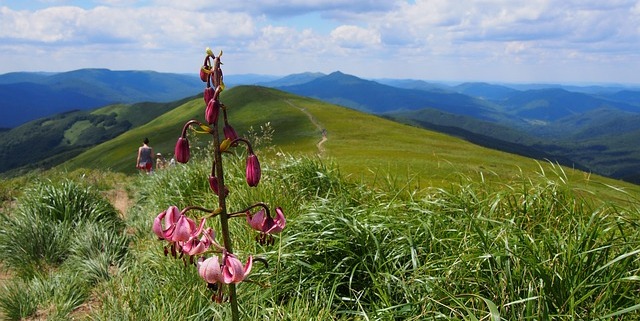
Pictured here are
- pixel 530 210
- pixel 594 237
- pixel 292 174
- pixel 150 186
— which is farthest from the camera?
pixel 150 186

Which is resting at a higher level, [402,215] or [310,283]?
[402,215]

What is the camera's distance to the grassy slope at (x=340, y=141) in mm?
39219

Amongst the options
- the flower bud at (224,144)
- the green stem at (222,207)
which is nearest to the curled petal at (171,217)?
the green stem at (222,207)

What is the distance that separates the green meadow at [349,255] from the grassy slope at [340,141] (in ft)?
69.2

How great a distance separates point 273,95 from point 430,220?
417ft

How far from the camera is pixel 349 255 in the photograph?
19.6 feet

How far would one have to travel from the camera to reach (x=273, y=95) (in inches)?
5172

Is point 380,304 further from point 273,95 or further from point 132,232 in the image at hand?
point 273,95

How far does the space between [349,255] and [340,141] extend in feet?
187

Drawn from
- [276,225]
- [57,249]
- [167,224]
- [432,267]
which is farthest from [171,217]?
[57,249]

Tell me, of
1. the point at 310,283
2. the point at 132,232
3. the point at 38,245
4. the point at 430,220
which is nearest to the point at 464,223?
the point at 430,220

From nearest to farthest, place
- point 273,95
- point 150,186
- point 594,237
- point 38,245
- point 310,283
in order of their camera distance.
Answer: point 594,237, point 310,283, point 38,245, point 150,186, point 273,95

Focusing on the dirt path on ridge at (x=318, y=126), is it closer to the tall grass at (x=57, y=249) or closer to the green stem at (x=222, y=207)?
the tall grass at (x=57, y=249)

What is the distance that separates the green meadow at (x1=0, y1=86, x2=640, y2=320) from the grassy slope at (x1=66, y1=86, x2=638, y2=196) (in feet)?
69.2
